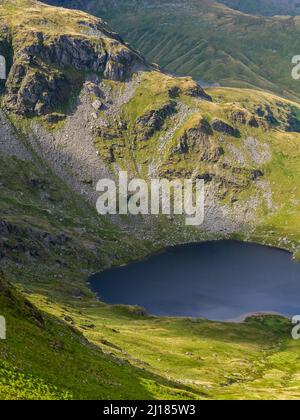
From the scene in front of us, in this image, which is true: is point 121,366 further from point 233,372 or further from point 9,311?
point 233,372

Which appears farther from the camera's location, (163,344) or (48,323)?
(163,344)

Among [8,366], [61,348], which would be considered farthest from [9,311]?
[8,366]

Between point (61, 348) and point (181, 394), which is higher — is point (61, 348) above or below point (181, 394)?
above

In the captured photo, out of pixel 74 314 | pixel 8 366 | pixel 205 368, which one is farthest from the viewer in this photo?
pixel 74 314
